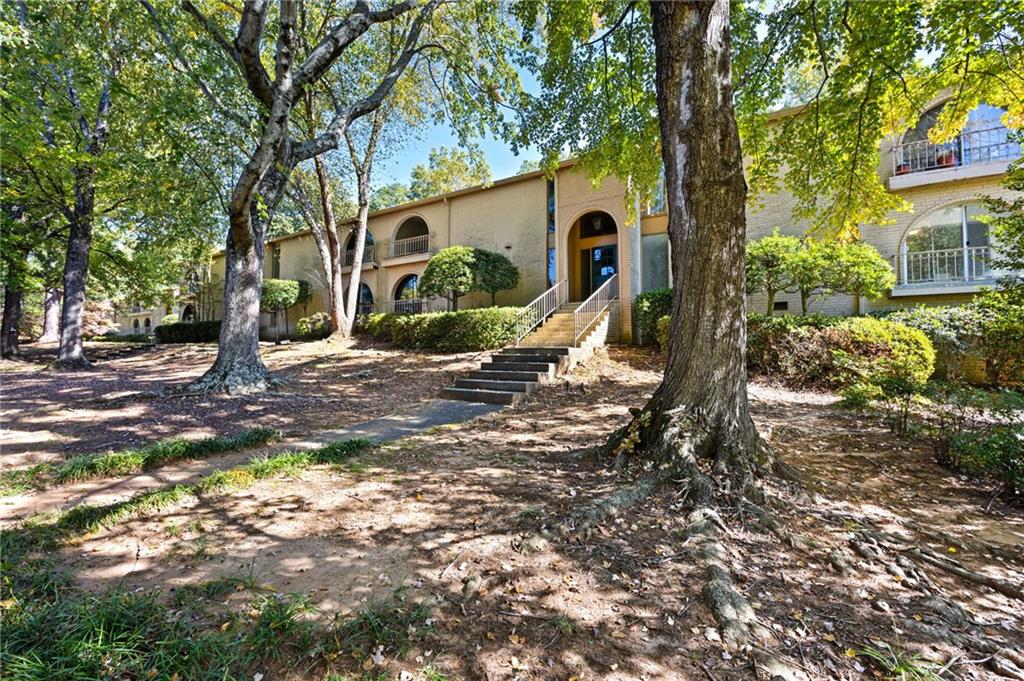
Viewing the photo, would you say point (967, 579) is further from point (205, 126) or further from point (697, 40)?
point (205, 126)

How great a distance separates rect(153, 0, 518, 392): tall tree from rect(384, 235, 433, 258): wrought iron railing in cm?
845

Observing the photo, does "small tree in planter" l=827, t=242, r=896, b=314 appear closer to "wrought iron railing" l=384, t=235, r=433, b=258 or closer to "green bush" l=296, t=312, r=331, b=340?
"wrought iron railing" l=384, t=235, r=433, b=258

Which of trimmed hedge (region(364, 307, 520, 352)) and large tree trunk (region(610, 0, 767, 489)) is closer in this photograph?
large tree trunk (region(610, 0, 767, 489))

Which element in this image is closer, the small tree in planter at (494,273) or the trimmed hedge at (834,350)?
the trimmed hedge at (834,350)

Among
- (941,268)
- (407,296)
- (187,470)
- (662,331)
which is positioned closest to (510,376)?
(662,331)

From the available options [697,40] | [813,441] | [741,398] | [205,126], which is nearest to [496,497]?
[741,398]

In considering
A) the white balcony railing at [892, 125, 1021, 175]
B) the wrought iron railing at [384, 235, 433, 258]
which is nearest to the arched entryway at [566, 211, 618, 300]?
the wrought iron railing at [384, 235, 433, 258]

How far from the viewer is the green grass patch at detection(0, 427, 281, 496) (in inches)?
A: 154

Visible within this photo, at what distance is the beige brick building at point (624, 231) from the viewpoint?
34.5 feet

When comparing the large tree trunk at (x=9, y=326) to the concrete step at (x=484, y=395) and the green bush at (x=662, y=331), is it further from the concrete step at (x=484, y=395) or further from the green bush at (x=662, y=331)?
the green bush at (x=662, y=331)

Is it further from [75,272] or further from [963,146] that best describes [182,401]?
[963,146]

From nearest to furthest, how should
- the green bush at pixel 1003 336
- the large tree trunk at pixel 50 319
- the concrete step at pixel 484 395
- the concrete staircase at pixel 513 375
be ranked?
1. the green bush at pixel 1003 336
2. the concrete step at pixel 484 395
3. the concrete staircase at pixel 513 375
4. the large tree trunk at pixel 50 319

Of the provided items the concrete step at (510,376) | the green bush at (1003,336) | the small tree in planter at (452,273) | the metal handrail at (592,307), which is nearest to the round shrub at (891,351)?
the green bush at (1003,336)

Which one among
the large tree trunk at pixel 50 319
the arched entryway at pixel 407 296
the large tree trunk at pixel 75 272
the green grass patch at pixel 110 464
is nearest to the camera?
the green grass patch at pixel 110 464
